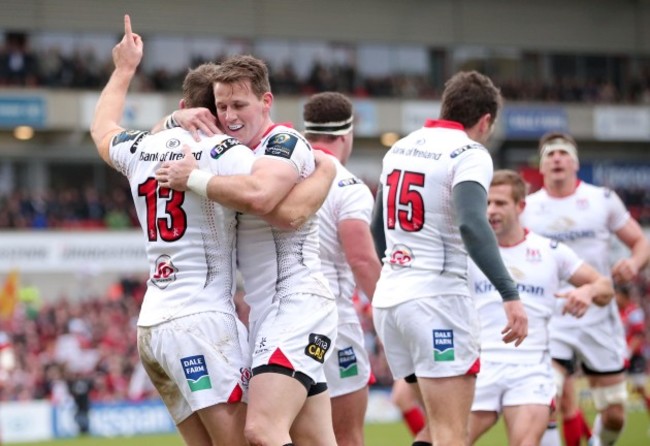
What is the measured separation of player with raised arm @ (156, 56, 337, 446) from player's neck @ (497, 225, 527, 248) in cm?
262

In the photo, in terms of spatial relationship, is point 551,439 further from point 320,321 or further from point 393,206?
point 320,321

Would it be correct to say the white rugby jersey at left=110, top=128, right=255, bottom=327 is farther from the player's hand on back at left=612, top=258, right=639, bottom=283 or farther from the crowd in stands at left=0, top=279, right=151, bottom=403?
the crowd in stands at left=0, top=279, right=151, bottom=403

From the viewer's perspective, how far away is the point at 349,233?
277 inches

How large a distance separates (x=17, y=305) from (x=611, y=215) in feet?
62.8

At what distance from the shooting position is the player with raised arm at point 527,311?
7484mm

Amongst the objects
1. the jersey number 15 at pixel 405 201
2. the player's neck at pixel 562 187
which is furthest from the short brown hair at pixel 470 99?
the player's neck at pixel 562 187

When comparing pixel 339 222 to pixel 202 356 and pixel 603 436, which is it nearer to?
pixel 202 356

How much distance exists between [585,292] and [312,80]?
3043 cm

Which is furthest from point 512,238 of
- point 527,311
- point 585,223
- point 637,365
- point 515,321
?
point 637,365

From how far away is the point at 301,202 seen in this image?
18.0 ft

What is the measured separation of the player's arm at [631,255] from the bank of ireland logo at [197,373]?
456 centimetres

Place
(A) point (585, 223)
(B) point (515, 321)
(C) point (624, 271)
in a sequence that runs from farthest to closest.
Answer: (A) point (585, 223)
(C) point (624, 271)
(B) point (515, 321)

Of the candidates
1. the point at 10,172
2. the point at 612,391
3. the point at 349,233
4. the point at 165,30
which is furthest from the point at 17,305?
the point at 349,233

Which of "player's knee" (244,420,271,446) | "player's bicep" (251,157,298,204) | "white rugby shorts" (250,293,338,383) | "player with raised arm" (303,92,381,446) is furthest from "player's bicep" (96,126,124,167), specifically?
"player with raised arm" (303,92,381,446)
